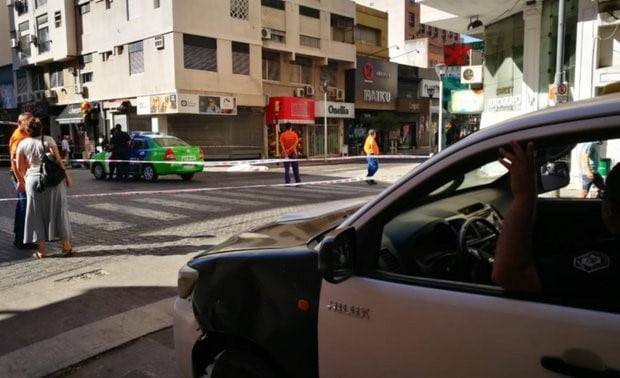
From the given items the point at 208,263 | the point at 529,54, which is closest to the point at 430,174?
the point at 208,263

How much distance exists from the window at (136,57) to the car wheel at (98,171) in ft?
44.9

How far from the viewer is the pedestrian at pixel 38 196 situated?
6.55 meters

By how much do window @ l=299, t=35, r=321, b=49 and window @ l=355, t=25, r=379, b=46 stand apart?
7.39 m

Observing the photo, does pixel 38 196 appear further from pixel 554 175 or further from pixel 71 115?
pixel 71 115

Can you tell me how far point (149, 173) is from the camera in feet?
57.6

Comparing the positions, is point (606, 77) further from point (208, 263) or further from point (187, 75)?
point (187, 75)

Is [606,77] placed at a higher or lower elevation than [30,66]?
lower

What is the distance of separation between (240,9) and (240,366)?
31.9 m

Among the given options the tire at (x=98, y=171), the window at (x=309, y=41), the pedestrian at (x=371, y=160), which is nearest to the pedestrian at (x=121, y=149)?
the tire at (x=98, y=171)

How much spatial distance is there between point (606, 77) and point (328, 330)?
43.0 feet

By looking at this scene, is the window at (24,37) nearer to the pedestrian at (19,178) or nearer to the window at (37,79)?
the window at (37,79)

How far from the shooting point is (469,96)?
805 inches

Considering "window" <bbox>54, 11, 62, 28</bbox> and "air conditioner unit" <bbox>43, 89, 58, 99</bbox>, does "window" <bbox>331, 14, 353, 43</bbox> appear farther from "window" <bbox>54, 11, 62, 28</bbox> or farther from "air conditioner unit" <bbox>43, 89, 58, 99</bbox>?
"air conditioner unit" <bbox>43, 89, 58, 99</bbox>

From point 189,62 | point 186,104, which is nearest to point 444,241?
point 186,104
